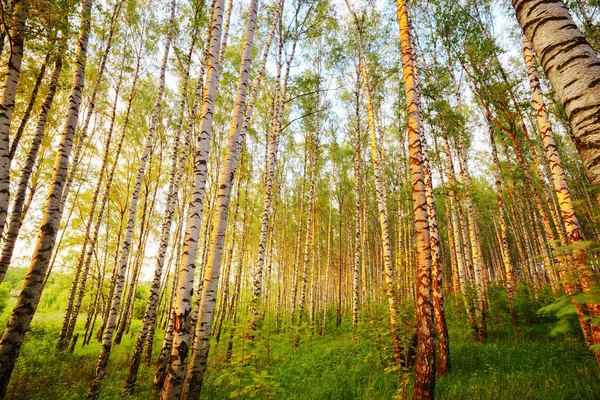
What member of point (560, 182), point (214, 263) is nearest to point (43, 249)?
point (214, 263)

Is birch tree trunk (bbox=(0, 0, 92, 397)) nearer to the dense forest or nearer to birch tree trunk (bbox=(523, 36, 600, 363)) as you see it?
the dense forest

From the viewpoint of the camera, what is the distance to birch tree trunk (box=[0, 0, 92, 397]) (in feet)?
14.3

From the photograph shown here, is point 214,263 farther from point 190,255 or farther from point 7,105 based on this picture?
point 7,105

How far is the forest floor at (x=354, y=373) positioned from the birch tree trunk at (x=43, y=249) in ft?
7.92

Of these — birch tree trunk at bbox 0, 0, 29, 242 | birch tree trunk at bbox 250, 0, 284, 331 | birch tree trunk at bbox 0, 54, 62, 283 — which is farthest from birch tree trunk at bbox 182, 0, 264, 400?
birch tree trunk at bbox 0, 54, 62, 283

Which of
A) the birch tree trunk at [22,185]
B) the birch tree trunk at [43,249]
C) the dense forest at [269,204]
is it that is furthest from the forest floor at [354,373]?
the birch tree trunk at [22,185]

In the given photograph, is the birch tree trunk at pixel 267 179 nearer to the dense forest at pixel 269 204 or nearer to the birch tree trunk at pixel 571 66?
the dense forest at pixel 269 204

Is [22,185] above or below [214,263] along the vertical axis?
above

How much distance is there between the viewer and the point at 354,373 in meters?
6.57

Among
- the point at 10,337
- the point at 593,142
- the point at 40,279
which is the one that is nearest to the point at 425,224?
the point at 593,142

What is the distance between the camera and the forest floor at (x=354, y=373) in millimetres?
4719

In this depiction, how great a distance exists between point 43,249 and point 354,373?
7012 mm

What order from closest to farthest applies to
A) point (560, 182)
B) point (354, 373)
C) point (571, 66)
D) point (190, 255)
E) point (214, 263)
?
point (571, 66) < point (190, 255) < point (214, 263) < point (560, 182) < point (354, 373)

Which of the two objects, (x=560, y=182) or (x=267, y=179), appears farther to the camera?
(x=267, y=179)
